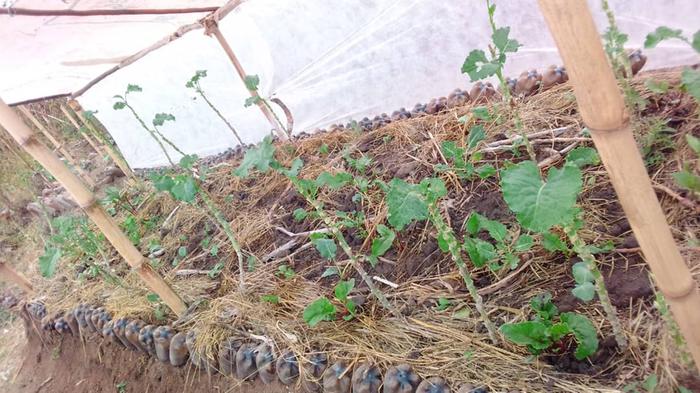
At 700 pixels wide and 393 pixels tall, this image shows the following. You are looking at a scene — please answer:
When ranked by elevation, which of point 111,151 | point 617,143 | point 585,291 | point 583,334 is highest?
point 111,151

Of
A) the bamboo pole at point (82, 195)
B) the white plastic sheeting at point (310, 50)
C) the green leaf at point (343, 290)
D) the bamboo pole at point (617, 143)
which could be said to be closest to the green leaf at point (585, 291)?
the bamboo pole at point (617, 143)

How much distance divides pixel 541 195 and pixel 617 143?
158 millimetres

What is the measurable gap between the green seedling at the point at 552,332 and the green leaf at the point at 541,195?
396 mm

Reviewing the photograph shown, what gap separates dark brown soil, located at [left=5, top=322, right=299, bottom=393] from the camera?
1.85 metres

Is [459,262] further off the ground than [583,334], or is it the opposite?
[459,262]

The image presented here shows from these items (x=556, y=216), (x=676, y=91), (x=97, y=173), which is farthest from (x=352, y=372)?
(x=97, y=173)

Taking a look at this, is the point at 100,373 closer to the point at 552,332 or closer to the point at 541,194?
the point at 552,332

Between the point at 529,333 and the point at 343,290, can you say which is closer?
the point at 529,333

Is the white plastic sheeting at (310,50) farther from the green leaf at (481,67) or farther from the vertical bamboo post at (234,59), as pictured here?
the green leaf at (481,67)

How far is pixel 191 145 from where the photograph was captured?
420 centimetres

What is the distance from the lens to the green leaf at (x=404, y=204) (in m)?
1.05

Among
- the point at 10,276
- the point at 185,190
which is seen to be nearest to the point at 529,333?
the point at 185,190

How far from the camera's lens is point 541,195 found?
774 mm

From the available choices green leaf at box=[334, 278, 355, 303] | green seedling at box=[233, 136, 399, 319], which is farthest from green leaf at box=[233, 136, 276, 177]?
green leaf at box=[334, 278, 355, 303]
